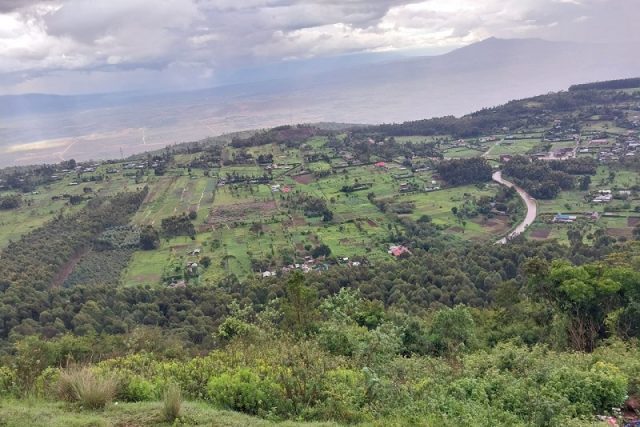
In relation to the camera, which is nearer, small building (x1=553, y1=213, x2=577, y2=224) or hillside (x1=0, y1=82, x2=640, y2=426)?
hillside (x1=0, y1=82, x2=640, y2=426)

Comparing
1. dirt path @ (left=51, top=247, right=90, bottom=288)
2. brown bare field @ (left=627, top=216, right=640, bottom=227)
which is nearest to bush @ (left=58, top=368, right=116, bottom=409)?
dirt path @ (left=51, top=247, right=90, bottom=288)

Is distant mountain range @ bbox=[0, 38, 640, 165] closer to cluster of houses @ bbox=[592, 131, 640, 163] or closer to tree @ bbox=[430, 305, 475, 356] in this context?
cluster of houses @ bbox=[592, 131, 640, 163]

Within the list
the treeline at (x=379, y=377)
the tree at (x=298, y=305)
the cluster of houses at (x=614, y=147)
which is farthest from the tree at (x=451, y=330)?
the cluster of houses at (x=614, y=147)

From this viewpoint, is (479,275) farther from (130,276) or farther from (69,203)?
(69,203)

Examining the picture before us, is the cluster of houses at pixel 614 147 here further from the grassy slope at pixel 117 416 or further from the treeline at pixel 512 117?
the grassy slope at pixel 117 416

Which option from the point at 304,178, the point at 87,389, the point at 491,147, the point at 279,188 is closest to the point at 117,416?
the point at 87,389

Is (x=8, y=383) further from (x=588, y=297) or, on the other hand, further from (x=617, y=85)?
(x=617, y=85)
